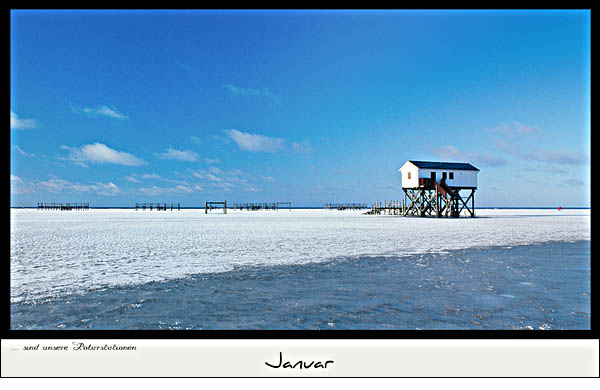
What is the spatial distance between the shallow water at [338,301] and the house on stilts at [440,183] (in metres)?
32.7

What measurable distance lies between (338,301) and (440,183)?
122 feet

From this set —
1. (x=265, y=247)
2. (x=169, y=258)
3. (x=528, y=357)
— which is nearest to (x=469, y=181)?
(x=265, y=247)

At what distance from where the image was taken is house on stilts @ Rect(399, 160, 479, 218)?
3981 cm

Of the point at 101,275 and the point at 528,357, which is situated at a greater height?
the point at 528,357

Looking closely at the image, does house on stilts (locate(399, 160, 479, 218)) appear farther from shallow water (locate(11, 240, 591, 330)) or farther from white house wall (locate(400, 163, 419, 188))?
shallow water (locate(11, 240, 591, 330))

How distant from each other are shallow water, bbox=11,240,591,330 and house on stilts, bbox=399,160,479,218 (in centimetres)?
3272

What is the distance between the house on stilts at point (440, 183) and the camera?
39812 mm

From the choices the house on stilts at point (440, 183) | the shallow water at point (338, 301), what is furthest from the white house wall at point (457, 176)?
the shallow water at point (338, 301)

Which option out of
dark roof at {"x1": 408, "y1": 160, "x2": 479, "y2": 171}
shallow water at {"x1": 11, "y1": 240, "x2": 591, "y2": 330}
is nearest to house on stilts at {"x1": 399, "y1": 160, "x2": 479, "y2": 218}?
dark roof at {"x1": 408, "y1": 160, "x2": 479, "y2": 171}

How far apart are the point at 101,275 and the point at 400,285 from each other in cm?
581

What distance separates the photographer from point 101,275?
759 cm

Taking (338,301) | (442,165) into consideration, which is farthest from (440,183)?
(338,301)
